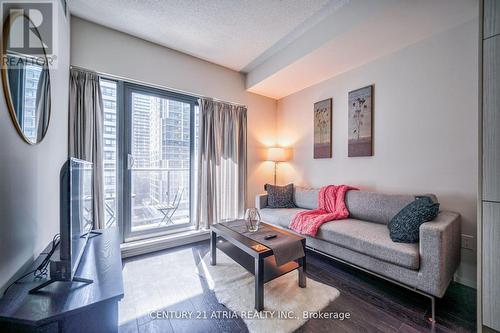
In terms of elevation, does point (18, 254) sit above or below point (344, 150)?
below

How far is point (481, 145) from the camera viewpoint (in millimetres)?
1357

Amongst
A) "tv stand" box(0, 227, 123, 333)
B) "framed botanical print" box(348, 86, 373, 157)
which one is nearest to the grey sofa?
"framed botanical print" box(348, 86, 373, 157)

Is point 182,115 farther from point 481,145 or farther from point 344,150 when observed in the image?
point 481,145

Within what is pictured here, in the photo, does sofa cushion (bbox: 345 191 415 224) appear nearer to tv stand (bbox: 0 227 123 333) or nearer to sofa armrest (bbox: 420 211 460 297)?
sofa armrest (bbox: 420 211 460 297)

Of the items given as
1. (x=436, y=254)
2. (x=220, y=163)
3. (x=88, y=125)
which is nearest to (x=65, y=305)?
(x=88, y=125)

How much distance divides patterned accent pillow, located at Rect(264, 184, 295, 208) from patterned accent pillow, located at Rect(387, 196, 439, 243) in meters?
1.60

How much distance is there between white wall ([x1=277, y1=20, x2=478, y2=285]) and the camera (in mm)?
1994

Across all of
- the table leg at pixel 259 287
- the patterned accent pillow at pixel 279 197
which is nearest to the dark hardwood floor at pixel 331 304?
the table leg at pixel 259 287

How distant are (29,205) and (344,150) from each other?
132 inches

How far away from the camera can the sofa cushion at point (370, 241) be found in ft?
5.34

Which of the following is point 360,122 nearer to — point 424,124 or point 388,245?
point 424,124

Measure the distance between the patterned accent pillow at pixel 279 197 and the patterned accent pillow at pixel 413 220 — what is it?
5.24 feet

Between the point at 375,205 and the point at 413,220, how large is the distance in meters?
0.66

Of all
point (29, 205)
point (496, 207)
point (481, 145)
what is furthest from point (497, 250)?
point (29, 205)
